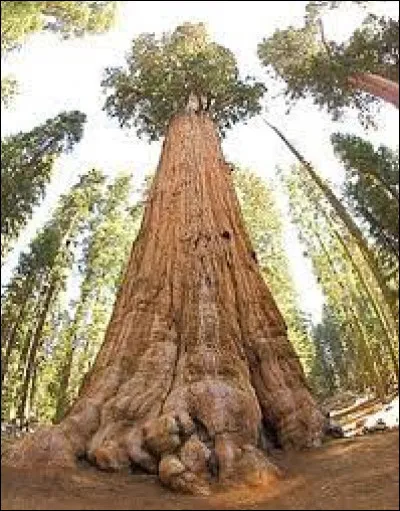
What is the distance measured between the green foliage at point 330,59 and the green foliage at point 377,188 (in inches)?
32.4

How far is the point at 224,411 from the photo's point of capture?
18.8 feet

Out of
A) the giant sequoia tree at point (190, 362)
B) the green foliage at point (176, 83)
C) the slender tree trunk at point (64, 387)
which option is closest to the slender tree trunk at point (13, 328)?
the slender tree trunk at point (64, 387)

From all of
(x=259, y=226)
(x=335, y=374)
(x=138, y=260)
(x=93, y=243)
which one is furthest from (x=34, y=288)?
(x=335, y=374)

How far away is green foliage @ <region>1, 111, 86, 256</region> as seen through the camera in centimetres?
1072

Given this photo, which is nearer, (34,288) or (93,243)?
(34,288)

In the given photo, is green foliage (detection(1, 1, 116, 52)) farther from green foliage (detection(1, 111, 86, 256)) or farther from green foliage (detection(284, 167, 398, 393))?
green foliage (detection(284, 167, 398, 393))

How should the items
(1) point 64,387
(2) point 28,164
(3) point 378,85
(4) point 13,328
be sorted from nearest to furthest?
(3) point 378,85, (2) point 28,164, (4) point 13,328, (1) point 64,387

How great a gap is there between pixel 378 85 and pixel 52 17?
5.63 metres

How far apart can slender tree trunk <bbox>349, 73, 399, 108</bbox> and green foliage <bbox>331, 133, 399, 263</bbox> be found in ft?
3.83

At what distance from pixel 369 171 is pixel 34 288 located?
1006 cm

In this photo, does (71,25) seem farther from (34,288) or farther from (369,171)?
(34,288)

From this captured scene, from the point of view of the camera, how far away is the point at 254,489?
16.4ft

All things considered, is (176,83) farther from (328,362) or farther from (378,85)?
(328,362)

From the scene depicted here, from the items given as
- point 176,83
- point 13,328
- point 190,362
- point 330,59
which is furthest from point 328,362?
point 190,362
